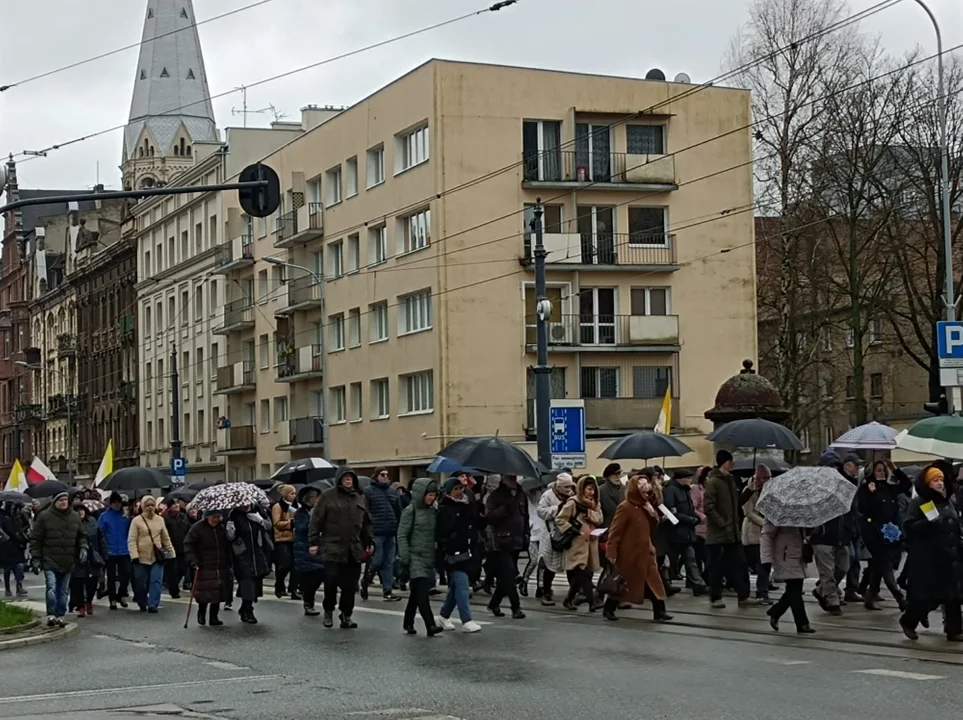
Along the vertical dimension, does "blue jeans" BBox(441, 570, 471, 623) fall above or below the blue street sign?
below

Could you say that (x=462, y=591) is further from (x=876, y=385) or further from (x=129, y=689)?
(x=876, y=385)

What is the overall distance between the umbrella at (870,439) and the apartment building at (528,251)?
29.0 metres

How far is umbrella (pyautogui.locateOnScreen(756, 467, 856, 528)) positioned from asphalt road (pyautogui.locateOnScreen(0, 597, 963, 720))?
1.18 m

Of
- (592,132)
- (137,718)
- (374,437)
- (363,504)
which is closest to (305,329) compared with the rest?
(374,437)

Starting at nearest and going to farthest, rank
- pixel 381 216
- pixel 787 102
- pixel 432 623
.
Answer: pixel 432 623 → pixel 787 102 → pixel 381 216

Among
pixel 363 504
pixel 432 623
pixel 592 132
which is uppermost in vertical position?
pixel 592 132

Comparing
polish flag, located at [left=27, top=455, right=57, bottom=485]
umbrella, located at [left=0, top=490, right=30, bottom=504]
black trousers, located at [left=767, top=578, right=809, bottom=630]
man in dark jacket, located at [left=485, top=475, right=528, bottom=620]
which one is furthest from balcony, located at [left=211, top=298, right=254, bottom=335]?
black trousers, located at [left=767, top=578, right=809, bottom=630]

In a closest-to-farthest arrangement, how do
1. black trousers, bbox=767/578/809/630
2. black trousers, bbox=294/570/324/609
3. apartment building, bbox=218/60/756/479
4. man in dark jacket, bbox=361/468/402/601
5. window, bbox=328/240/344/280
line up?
black trousers, bbox=767/578/809/630
black trousers, bbox=294/570/324/609
man in dark jacket, bbox=361/468/402/601
apartment building, bbox=218/60/756/479
window, bbox=328/240/344/280

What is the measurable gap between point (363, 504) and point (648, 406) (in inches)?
1372

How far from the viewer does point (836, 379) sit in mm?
60000

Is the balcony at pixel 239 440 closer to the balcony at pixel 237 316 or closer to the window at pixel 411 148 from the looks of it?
the balcony at pixel 237 316

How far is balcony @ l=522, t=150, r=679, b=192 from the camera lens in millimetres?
52969

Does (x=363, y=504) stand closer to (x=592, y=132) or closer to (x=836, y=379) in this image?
(x=592, y=132)

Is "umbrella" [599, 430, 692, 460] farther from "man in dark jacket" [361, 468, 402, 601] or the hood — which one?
the hood
